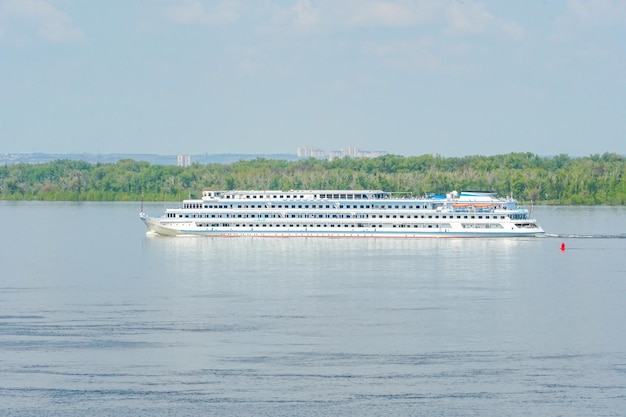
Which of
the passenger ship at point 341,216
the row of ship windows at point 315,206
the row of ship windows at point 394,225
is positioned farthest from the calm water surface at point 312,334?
the row of ship windows at point 315,206

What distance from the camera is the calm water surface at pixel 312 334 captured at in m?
23.5

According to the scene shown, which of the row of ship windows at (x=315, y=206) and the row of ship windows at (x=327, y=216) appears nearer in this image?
the row of ship windows at (x=327, y=216)

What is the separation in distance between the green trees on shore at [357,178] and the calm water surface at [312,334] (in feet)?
217

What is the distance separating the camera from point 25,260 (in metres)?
50.2

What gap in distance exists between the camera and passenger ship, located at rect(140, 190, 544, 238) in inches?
2527

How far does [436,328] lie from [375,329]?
166 centimetres

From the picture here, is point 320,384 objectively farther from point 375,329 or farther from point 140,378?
point 375,329

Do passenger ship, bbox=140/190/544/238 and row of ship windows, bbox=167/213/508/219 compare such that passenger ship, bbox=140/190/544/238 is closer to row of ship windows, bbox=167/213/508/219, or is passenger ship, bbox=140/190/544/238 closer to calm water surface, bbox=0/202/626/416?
row of ship windows, bbox=167/213/508/219

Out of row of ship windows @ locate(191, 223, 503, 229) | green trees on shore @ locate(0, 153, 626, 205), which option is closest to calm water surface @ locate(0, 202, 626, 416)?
row of ship windows @ locate(191, 223, 503, 229)

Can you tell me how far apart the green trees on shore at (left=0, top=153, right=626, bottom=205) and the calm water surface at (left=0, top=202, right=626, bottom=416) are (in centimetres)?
6615

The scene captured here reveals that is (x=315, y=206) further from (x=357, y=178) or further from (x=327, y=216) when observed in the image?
(x=357, y=178)

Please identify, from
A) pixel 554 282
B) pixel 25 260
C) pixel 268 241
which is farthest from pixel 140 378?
pixel 268 241

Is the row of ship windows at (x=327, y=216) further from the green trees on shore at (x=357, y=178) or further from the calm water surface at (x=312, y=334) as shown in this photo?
the green trees on shore at (x=357, y=178)

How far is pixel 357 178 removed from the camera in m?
125
